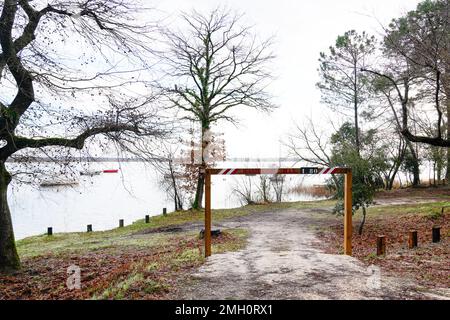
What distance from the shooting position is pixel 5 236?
7.88 m

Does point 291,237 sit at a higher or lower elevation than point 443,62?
lower

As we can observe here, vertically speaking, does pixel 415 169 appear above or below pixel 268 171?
below

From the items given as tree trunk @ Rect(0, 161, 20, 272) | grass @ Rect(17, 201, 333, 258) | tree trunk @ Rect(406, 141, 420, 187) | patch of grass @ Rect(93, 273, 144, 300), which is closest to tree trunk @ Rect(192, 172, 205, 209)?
grass @ Rect(17, 201, 333, 258)

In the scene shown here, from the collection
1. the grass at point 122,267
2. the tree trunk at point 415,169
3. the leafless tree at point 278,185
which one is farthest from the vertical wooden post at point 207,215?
the tree trunk at point 415,169

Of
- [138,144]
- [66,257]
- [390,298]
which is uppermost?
[138,144]

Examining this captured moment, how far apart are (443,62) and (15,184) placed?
35.4 ft

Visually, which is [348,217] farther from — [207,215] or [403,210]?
[403,210]

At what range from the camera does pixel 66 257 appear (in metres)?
9.20

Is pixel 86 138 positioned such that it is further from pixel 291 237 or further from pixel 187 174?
pixel 187 174

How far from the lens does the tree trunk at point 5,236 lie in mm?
7766

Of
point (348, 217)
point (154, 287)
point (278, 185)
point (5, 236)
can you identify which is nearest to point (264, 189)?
point (278, 185)

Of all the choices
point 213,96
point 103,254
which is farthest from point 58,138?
point 213,96

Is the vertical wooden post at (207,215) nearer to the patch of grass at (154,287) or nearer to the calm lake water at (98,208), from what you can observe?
the patch of grass at (154,287)

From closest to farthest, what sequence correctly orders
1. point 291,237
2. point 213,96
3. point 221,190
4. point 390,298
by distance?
point 390,298 → point 291,237 → point 213,96 → point 221,190
